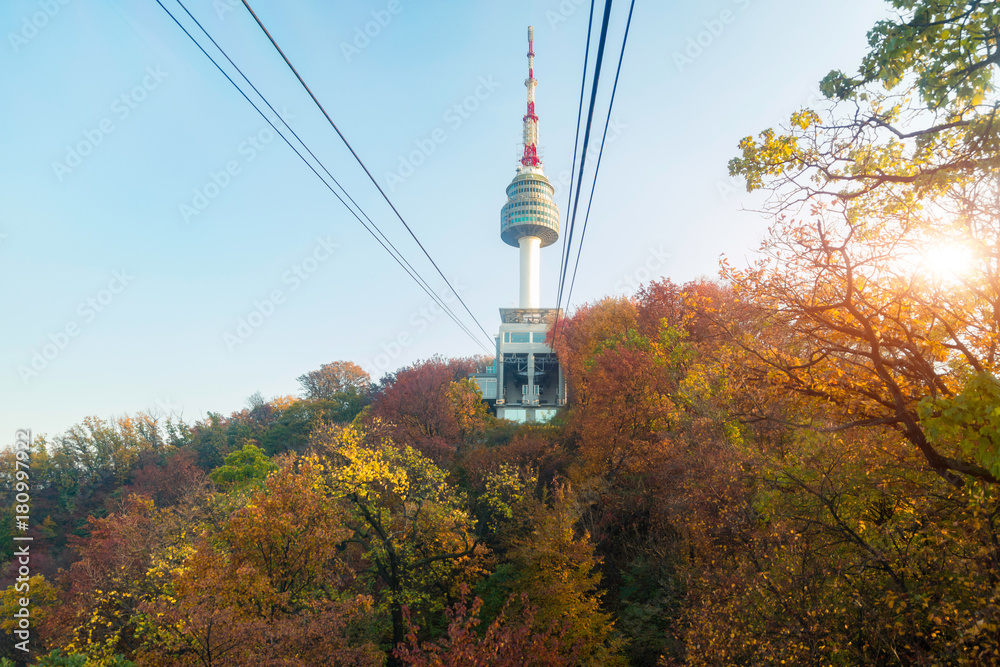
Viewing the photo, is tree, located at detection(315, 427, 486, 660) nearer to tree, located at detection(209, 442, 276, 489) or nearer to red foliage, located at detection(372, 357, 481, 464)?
red foliage, located at detection(372, 357, 481, 464)

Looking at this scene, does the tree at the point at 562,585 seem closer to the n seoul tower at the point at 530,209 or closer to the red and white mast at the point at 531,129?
the n seoul tower at the point at 530,209

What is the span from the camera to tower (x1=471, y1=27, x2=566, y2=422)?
5659 cm

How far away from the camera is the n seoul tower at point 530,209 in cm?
8519

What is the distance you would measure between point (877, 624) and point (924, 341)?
12.9 feet

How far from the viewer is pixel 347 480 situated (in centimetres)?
1620

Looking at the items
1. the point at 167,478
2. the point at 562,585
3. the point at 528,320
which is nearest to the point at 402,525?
the point at 562,585

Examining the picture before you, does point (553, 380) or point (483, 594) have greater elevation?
point (553, 380)

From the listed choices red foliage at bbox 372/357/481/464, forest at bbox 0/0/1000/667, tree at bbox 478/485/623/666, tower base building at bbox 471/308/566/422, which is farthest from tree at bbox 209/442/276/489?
tower base building at bbox 471/308/566/422

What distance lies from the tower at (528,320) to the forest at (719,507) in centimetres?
2275

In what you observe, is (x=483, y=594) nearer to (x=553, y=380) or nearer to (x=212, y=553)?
(x=212, y=553)

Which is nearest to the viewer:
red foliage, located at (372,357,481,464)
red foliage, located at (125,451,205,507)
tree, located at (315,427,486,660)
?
tree, located at (315,427,486,660)

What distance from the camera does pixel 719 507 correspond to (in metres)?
12.6

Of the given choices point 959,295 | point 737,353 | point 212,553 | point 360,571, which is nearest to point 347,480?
point 212,553

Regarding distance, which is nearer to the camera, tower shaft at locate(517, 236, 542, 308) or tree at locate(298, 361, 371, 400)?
tree at locate(298, 361, 371, 400)
